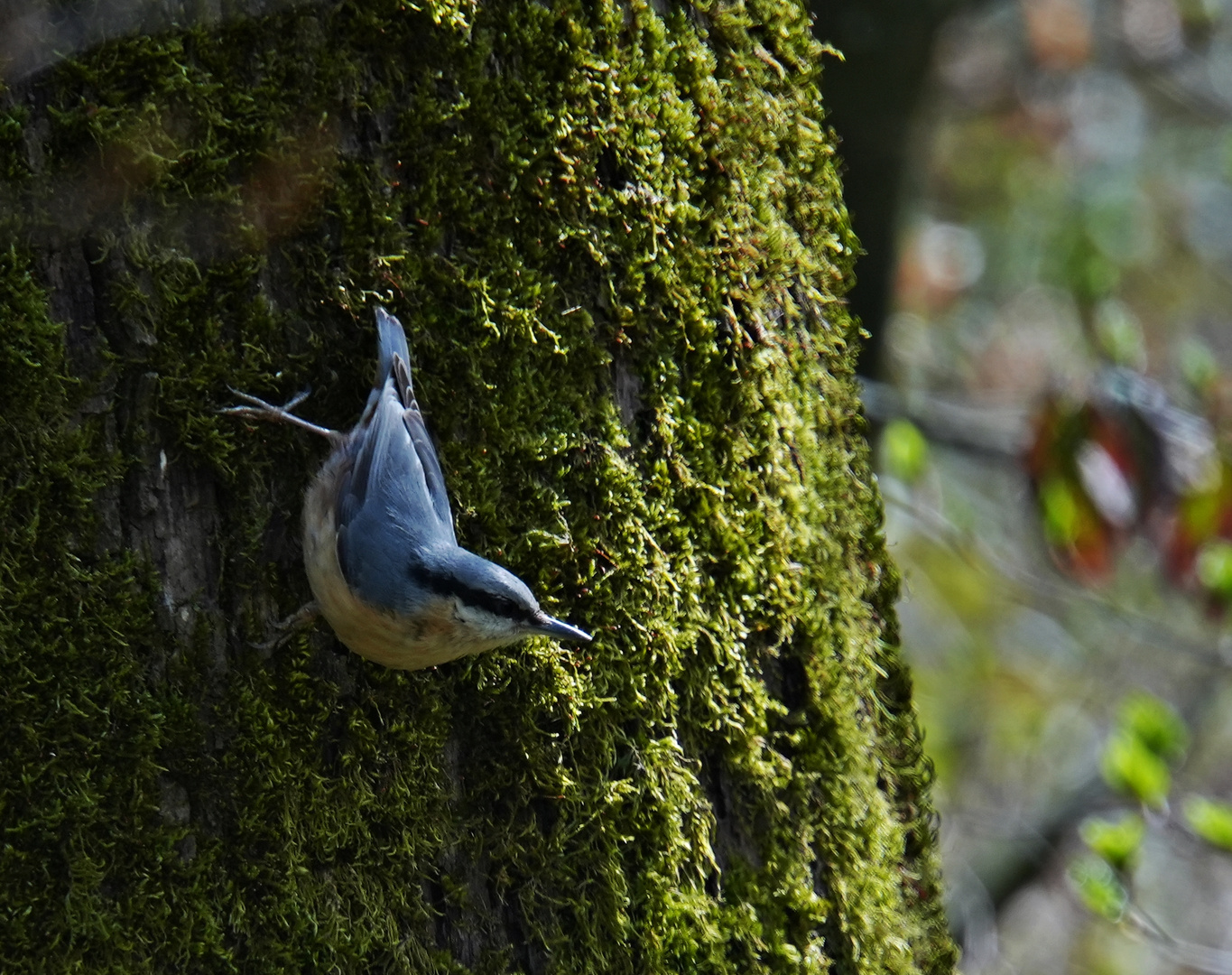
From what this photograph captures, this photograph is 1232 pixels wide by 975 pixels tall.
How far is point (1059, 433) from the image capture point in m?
4.14

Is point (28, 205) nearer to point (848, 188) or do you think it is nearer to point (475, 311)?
point (475, 311)

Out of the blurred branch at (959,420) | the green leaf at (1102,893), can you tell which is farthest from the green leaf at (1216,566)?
the green leaf at (1102,893)

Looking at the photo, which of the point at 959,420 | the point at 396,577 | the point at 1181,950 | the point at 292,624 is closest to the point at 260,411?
the point at 292,624

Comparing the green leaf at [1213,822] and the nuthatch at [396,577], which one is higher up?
the nuthatch at [396,577]

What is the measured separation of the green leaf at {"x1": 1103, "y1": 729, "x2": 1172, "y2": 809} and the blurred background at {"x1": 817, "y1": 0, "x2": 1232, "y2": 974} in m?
0.01

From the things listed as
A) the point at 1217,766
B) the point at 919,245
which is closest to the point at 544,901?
the point at 919,245

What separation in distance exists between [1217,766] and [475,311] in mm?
8947

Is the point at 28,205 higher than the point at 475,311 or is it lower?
higher

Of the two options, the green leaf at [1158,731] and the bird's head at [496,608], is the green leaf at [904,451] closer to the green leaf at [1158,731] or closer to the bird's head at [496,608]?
the green leaf at [1158,731]

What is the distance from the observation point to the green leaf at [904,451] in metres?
4.39

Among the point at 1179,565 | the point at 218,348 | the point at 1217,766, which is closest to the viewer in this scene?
the point at 218,348

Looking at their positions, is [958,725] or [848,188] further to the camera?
[958,725]

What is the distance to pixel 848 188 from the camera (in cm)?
469

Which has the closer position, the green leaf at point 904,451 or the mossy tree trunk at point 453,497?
the mossy tree trunk at point 453,497
